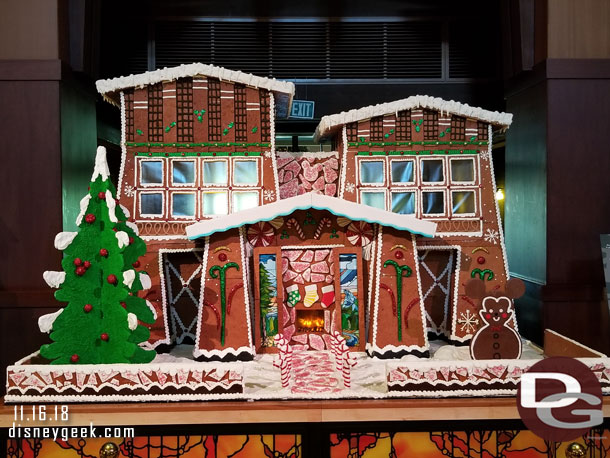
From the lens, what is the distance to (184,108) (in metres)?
3.77

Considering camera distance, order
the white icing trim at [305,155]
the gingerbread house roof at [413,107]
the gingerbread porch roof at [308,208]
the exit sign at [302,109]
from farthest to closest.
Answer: the exit sign at [302,109] → the white icing trim at [305,155] → the gingerbread house roof at [413,107] → the gingerbread porch roof at [308,208]

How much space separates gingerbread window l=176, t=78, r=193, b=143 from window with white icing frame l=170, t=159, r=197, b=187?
0.14m

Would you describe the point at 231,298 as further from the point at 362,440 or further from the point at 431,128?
the point at 431,128

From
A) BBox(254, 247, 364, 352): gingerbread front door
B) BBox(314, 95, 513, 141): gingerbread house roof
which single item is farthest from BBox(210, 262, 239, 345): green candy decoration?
BBox(314, 95, 513, 141): gingerbread house roof

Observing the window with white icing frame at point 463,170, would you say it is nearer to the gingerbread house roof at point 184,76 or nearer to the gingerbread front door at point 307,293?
the gingerbread front door at point 307,293

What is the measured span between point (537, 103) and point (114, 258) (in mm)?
2892

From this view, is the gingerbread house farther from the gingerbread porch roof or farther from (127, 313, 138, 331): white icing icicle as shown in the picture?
(127, 313, 138, 331): white icing icicle

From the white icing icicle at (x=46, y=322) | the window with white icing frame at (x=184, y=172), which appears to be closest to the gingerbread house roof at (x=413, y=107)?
the window with white icing frame at (x=184, y=172)

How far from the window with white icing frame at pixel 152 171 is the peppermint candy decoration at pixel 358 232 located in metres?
1.25

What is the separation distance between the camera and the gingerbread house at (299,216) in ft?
11.5

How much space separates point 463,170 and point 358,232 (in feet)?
2.81

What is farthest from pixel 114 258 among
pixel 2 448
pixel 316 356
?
pixel 316 356

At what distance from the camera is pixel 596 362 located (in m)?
2.99

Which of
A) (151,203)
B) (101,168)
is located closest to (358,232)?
(151,203)
